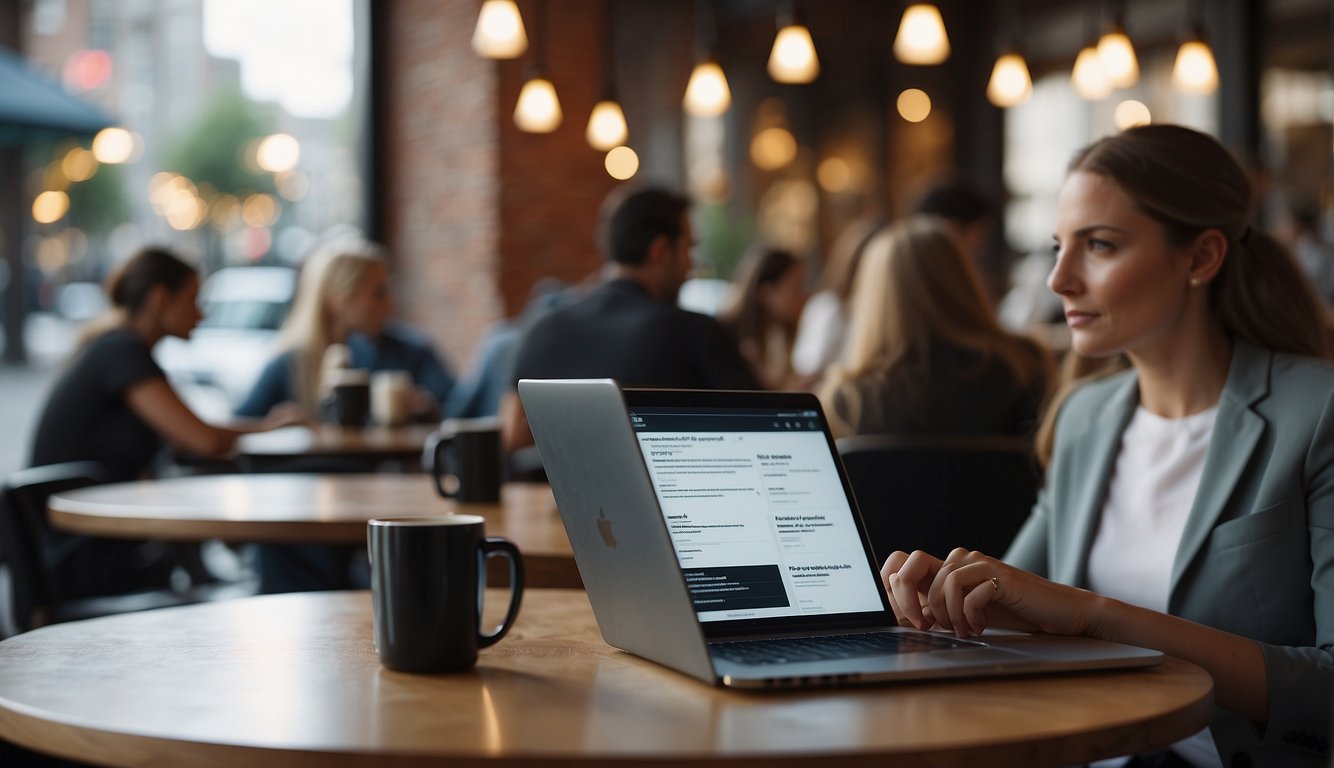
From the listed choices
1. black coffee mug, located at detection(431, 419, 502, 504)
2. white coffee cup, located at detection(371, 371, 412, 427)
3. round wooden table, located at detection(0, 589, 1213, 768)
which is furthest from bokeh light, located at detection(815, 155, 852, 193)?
round wooden table, located at detection(0, 589, 1213, 768)

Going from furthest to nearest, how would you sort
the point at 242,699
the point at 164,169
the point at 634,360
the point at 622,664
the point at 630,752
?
the point at 164,169, the point at 634,360, the point at 622,664, the point at 242,699, the point at 630,752

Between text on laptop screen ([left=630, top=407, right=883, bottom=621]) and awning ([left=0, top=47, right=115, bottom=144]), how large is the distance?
4.71m

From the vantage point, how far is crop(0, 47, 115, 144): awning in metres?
5.31

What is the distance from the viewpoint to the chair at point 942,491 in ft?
7.77

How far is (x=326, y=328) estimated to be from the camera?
539 cm

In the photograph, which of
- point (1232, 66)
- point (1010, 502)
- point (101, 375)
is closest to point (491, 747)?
point (1010, 502)

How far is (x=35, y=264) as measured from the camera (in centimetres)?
732

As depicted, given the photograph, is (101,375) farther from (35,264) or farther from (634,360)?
(35,264)

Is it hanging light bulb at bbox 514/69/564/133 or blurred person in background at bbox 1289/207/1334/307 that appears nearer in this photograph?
hanging light bulb at bbox 514/69/564/133

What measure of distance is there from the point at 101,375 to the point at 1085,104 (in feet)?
28.8

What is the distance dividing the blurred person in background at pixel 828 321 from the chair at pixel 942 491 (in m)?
3.53

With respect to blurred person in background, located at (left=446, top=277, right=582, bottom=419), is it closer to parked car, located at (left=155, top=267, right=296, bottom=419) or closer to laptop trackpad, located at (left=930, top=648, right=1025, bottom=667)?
parked car, located at (left=155, top=267, right=296, bottom=419)

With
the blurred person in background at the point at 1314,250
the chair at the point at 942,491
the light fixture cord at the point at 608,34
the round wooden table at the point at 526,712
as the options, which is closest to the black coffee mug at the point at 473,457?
the chair at the point at 942,491

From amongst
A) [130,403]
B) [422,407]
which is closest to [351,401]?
[422,407]
